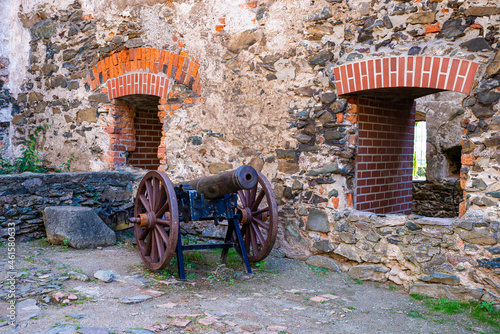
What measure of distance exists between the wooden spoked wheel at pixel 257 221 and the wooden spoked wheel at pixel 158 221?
801 millimetres

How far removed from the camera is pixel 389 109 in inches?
197

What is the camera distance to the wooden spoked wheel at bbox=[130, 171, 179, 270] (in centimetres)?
396

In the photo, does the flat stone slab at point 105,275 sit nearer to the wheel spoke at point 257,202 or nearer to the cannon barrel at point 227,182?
the cannon barrel at point 227,182

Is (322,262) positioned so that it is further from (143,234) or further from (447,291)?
(143,234)

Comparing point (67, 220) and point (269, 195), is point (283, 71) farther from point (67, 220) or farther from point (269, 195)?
point (67, 220)

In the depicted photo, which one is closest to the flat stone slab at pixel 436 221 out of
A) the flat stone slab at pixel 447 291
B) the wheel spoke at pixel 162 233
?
the flat stone slab at pixel 447 291

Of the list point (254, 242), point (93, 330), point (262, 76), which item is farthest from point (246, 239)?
point (93, 330)

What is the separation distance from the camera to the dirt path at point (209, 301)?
3.06 metres

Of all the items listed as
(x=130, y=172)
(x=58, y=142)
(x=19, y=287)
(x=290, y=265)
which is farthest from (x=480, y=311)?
(x=58, y=142)

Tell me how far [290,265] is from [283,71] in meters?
2.09

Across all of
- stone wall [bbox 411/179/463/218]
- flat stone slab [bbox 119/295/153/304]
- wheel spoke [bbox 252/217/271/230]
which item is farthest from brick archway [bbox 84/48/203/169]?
stone wall [bbox 411/179/463/218]

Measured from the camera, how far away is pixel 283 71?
4.87 metres

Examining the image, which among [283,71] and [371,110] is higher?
[283,71]

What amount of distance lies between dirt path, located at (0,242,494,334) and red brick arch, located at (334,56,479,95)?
1.87m
